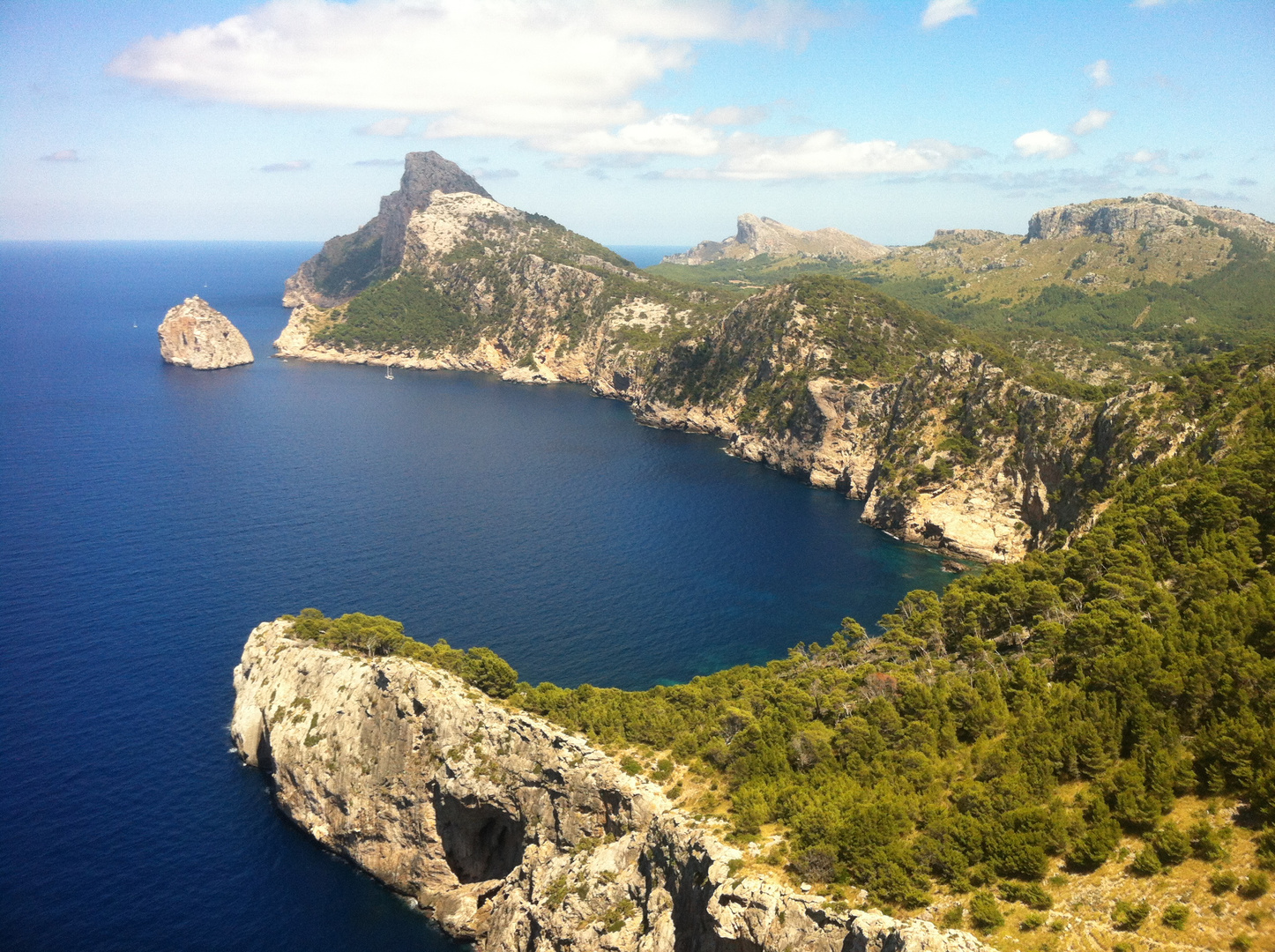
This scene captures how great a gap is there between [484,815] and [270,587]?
51.4m

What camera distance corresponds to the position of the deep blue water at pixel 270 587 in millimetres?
56250

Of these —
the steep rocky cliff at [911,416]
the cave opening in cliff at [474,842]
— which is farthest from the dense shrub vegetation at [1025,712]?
the steep rocky cliff at [911,416]

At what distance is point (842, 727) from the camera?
50844mm

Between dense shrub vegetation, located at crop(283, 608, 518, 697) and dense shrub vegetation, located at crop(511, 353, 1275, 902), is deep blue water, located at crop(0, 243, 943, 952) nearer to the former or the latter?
dense shrub vegetation, located at crop(283, 608, 518, 697)

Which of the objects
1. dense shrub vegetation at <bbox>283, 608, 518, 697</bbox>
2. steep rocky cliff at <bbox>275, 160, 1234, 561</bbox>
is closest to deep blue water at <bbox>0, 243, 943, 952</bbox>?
steep rocky cliff at <bbox>275, 160, 1234, 561</bbox>

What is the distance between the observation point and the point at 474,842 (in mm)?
59188

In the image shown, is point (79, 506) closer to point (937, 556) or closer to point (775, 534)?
point (775, 534)

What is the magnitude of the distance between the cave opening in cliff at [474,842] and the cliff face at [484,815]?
0.11m

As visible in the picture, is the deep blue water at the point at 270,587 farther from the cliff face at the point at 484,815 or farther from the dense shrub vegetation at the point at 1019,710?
the dense shrub vegetation at the point at 1019,710

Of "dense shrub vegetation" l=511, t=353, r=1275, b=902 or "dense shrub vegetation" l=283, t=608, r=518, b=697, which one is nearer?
"dense shrub vegetation" l=511, t=353, r=1275, b=902

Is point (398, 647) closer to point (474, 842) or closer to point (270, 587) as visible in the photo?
point (474, 842)

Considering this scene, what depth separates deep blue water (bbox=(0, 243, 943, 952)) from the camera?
5625 cm

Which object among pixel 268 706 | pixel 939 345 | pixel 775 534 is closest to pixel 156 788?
pixel 268 706

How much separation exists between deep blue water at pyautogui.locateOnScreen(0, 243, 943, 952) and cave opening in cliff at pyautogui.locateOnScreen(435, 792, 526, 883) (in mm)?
4870
